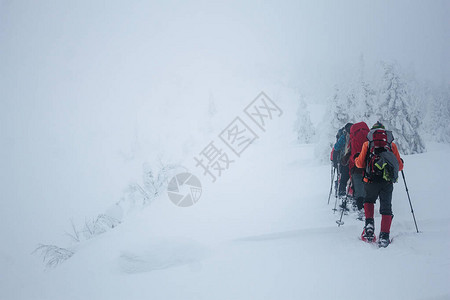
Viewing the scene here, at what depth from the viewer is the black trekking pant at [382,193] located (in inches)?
165

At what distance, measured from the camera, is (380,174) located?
165 inches

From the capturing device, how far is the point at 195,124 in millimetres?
56750

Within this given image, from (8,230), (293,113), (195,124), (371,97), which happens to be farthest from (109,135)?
(371,97)

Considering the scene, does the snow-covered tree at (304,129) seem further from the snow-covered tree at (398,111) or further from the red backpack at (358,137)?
the red backpack at (358,137)

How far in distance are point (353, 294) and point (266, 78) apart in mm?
79918

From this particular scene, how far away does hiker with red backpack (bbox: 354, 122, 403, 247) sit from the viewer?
13.4 ft

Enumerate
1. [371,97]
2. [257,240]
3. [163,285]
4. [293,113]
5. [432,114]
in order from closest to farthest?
[163,285] < [257,240] < [371,97] < [432,114] < [293,113]

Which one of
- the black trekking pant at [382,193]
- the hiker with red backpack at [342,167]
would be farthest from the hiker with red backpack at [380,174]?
the hiker with red backpack at [342,167]

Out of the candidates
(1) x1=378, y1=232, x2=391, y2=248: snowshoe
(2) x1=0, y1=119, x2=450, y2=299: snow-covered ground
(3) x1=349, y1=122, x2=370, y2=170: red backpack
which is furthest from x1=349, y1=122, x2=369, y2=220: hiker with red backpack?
(1) x1=378, y1=232, x2=391, y2=248: snowshoe

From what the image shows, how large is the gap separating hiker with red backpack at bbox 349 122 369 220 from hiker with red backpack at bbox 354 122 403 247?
68cm

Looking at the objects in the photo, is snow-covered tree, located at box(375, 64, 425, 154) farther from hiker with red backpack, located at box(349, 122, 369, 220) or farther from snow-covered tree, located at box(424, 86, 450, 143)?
snow-covered tree, located at box(424, 86, 450, 143)

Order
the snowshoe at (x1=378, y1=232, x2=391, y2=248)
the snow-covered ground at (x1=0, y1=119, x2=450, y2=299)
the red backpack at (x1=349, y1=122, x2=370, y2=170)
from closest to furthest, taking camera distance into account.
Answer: the snow-covered ground at (x1=0, y1=119, x2=450, y2=299), the snowshoe at (x1=378, y1=232, x2=391, y2=248), the red backpack at (x1=349, y1=122, x2=370, y2=170)

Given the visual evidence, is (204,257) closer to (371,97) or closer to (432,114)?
(371,97)

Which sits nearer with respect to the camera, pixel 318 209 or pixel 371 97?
pixel 318 209
